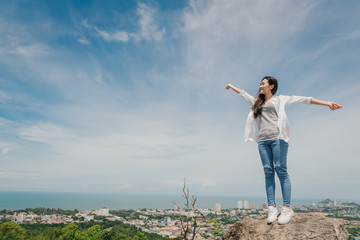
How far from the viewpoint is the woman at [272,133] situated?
7.15 feet

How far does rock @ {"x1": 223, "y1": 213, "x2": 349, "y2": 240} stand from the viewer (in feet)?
6.41

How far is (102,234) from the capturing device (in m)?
19.3

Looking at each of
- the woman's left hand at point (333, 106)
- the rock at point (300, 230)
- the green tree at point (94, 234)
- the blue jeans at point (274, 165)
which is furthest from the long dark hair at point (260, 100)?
the green tree at point (94, 234)

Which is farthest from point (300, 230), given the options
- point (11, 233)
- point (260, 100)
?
point (11, 233)

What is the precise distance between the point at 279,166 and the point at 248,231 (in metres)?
0.78

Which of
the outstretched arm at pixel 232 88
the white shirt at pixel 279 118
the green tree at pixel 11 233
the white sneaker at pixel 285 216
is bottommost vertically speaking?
the green tree at pixel 11 233

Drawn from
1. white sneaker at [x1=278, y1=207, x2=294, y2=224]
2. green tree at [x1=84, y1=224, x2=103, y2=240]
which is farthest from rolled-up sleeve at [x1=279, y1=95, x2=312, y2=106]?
green tree at [x1=84, y1=224, x2=103, y2=240]

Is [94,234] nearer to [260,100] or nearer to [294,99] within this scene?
[260,100]

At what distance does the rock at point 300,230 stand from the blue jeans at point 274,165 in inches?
8.6

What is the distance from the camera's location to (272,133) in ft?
7.36

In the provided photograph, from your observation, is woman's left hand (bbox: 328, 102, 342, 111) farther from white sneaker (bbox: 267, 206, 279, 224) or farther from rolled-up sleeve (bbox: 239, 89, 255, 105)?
white sneaker (bbox: 267, 206, 279, 224)

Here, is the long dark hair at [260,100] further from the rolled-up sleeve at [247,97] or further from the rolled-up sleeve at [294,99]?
the rolled-up sleeve at [294,99]

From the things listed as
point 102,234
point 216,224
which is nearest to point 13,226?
point 102,234

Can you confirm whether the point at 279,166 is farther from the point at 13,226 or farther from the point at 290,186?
the point at 13,226
